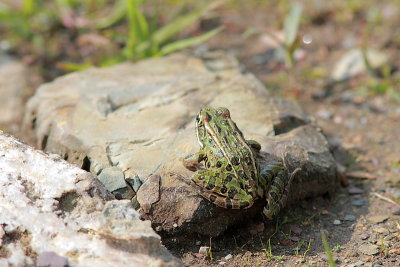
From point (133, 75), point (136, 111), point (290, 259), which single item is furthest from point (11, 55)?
point (290, 259)

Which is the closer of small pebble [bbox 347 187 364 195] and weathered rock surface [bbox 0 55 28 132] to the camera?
small pebble [bbox 347 187 364 195]

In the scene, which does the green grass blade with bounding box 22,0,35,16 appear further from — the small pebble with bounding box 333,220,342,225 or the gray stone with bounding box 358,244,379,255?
the gray stone with bounding box 358,244,379,255

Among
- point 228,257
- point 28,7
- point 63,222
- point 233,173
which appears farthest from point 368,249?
point 28,7

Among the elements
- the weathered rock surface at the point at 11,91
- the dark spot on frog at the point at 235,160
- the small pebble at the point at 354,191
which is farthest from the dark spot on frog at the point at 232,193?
the weathered rock surface at the point at 11,91

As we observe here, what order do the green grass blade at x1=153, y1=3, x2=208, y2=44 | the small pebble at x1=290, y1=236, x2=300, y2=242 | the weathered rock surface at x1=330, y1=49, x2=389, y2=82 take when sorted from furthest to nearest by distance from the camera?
the weathered rock surface at x1=330, y1=49, x2=389, y2=82, the green grass blade at x1=153, y1=3, x2=208, y2=44, the small pebble at x1=290, y1=236, x2=300, y2=242

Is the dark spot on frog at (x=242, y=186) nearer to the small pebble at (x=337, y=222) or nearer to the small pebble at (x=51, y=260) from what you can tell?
the small pebble at (x=337, y=222)

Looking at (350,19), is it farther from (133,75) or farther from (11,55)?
(11,55)

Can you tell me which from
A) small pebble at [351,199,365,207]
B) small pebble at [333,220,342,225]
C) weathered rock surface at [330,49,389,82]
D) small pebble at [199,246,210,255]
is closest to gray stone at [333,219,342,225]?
small pebble at [333,220,342,225]

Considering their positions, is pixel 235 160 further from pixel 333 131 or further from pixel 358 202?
pixel 333 131
